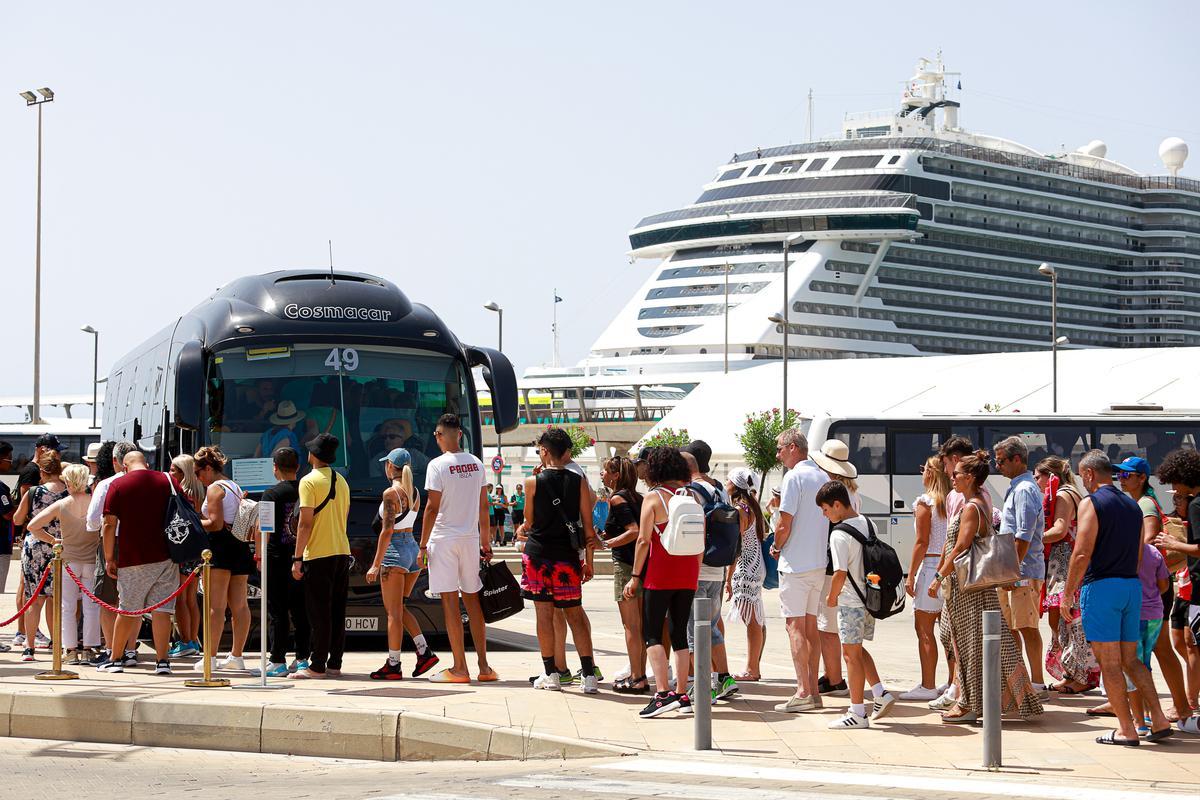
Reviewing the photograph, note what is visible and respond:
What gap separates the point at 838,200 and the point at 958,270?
10471 mm

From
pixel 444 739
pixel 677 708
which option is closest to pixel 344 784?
pixel 444 739

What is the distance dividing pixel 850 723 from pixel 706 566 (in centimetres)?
131

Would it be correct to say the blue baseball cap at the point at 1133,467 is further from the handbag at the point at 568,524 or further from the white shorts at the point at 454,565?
the white shorts at the point at 454,565

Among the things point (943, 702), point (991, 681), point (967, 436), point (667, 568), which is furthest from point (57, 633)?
point (967, 436)

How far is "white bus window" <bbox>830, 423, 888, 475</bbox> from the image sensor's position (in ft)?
77.9

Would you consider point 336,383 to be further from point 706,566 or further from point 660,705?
point 660,705

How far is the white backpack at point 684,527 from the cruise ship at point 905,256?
7668 centimetres

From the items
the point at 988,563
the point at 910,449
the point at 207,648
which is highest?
the point at 910,449

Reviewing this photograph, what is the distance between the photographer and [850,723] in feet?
27.1

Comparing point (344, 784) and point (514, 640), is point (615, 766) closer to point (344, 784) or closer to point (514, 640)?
point (344, 784)

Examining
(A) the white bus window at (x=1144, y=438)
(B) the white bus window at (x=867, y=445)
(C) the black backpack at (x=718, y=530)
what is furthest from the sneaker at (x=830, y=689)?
(A) the white bus window at (x=1144, y=438)

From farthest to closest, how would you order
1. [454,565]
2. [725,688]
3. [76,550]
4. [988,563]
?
1. [76,550]
2. [454,565]
3. [725,688]
4. [988,563]

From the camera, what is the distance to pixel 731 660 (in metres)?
11.8

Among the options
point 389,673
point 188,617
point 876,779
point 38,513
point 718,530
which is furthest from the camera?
point 188,617
